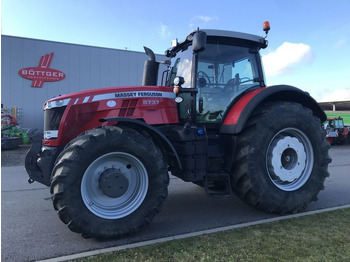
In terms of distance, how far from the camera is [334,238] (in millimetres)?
3258

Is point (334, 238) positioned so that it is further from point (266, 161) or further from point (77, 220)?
point (77, 220)

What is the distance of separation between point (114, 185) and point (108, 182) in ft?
0.26

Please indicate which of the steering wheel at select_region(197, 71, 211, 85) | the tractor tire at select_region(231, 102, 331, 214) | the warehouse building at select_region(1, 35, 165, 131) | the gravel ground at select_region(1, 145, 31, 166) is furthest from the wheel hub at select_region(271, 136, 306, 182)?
the warehouse building at select_region(1, 35, 165, 131)

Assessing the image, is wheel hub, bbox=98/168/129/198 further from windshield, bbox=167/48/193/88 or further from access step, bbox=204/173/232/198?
windshield, bbox=167/48/193/88

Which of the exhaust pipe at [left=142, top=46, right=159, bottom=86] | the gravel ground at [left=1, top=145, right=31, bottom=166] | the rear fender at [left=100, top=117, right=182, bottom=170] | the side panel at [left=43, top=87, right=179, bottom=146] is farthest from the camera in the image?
the gravel ground at [left=1, top=145, right=31, bottom=166]

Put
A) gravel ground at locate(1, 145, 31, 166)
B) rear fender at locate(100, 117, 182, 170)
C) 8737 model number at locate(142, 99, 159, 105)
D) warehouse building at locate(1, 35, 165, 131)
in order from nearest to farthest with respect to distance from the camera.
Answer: rear fender at locate(100, 117, 182, 170)
8737 model number at locate(142, 99, 159, 105)
gravel ground at locate(1, 145, 31, 166)
warehouse building at locate(1, 35, 165, 131)

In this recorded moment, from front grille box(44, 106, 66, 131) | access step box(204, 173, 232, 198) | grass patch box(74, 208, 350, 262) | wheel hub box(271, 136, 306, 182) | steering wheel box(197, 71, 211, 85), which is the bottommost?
grass patch box(74, 208, 350, 262)

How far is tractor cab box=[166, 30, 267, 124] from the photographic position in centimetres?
414

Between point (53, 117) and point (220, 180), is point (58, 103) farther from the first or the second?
point (220, 180)

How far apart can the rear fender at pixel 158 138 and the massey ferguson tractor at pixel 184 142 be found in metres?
0.01

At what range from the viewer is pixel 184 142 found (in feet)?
12.4

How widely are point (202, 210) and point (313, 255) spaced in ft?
5.90

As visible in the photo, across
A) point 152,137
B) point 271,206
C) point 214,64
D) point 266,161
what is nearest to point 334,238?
point 271,206

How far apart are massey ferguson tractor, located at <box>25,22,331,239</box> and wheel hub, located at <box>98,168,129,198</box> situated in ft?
0.04
